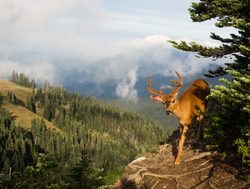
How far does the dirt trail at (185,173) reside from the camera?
14273mm

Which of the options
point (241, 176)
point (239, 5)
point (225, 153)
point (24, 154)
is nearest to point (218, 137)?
point (225, 153)

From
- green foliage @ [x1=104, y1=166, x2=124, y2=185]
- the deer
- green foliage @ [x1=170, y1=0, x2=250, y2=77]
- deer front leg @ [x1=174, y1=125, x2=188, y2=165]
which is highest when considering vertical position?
green foliage @ [x1=170, y1=0, x2=250, y2=77]

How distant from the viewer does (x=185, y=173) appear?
16.1 metres

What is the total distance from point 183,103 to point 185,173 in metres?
3.19

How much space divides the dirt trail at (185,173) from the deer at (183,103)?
2.59 ft

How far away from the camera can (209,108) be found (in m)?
24.0

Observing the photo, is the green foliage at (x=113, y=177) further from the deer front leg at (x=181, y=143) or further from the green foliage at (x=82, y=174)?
the deer front leg at (x=181, y=143)

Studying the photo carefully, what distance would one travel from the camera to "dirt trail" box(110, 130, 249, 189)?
→ 14273mm

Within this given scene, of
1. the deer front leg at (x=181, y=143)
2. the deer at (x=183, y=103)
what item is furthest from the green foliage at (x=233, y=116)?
the deer front leg at (x=181, y=143)

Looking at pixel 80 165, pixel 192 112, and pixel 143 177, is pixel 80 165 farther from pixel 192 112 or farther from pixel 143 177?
pixel 192 112

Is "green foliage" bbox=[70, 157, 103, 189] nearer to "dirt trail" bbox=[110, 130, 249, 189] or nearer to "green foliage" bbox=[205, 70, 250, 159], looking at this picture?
"dirt trail" bbox=[110, 130, 249, 189]

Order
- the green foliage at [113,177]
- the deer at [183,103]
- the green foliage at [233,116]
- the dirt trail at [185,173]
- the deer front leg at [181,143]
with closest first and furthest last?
1. the green foliage at [233,116]
2. the dirt trail at [185,173]
3. the deer at [183,103]
4. the deer front leg at [181,143]
5. the green foliage at [113,177]

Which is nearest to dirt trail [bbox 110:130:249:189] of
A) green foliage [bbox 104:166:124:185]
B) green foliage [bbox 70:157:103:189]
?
green foliage [bbox 104:166:124:185]

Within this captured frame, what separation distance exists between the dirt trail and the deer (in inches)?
31.1
